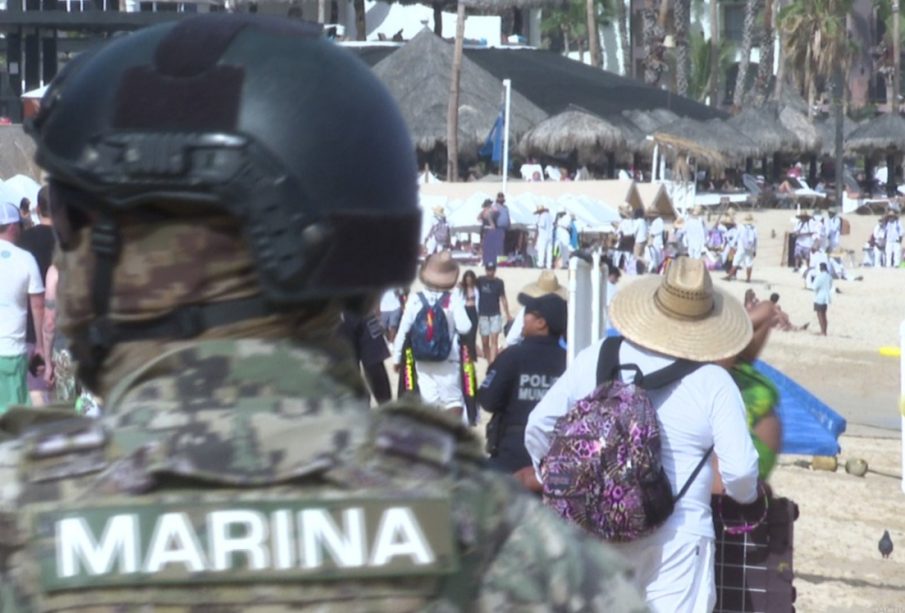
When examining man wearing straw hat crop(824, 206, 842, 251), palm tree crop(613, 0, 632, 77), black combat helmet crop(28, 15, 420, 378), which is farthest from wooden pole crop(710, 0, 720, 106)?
black combat helmet crop(28, 15, 420, 378)

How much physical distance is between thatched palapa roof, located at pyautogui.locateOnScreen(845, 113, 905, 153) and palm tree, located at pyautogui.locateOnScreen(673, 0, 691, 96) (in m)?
10.1

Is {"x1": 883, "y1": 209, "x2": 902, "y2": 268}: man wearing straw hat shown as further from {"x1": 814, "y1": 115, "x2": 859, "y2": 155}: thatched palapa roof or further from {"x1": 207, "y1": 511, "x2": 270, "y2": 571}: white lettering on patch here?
{"x1": 207, "y1": 511, "x2": 270, "y2": 571}: white lettering on patch

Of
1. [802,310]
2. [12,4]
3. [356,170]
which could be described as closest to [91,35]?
[12,4]

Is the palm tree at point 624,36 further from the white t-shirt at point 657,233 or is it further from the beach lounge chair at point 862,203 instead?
the white t-shirt at point 657,233

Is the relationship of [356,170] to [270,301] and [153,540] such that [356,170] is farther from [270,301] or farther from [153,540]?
[153,540]

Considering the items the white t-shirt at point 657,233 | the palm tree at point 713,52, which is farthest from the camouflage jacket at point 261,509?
the palm tree at point 713,52

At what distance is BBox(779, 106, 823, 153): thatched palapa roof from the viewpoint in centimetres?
5938

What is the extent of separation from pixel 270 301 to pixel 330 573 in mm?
273

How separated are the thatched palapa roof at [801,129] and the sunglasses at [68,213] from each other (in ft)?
188

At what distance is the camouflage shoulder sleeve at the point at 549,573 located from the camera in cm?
178

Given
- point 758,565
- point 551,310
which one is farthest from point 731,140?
point 758,565

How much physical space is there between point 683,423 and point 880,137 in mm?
58451

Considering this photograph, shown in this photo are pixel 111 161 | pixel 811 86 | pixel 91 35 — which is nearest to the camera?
pixel 111 161

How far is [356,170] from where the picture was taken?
191 cm
